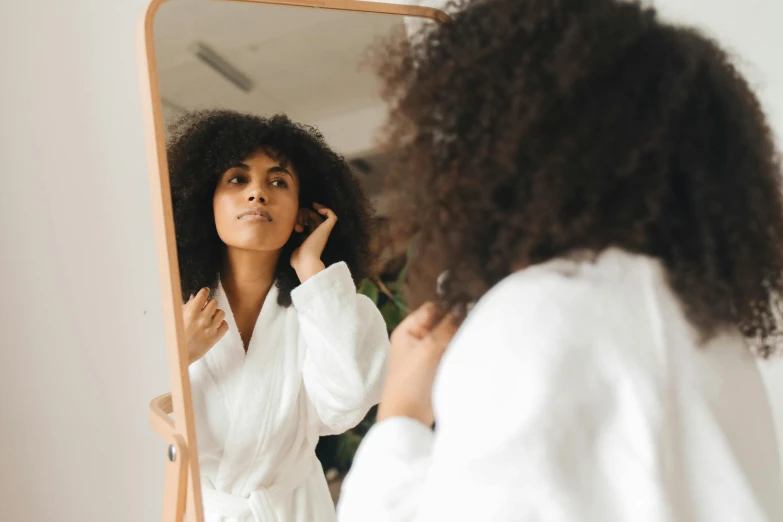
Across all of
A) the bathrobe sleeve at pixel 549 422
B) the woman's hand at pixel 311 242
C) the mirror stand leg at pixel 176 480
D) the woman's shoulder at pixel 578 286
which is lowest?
the mirror stand leg at pixel 176 480

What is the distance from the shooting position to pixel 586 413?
0.43 metres

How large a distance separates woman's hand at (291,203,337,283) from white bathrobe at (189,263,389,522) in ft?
0.04

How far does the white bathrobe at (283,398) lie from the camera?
65cm

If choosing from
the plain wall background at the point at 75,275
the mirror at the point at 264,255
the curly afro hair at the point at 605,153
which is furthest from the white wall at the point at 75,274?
the curly afro hair at the point at 605,153

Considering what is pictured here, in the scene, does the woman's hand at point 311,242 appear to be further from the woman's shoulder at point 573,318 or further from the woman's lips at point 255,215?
the woman's shoulder at point 573,318

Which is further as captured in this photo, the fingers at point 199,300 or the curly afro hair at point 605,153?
the fingers at point 199,300

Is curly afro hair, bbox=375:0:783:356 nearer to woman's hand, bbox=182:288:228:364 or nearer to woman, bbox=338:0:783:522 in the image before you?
woman, bbox=338:0:783:522

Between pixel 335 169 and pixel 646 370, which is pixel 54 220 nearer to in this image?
pixel 335 169

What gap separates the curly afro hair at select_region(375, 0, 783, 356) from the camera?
479 mm

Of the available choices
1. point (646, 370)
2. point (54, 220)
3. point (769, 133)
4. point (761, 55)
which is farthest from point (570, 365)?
point (54, 220)

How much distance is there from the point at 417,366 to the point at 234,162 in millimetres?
278

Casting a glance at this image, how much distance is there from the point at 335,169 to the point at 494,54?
24 centimetres

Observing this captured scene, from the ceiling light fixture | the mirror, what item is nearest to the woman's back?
the mirror

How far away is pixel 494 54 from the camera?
1.67 feet
